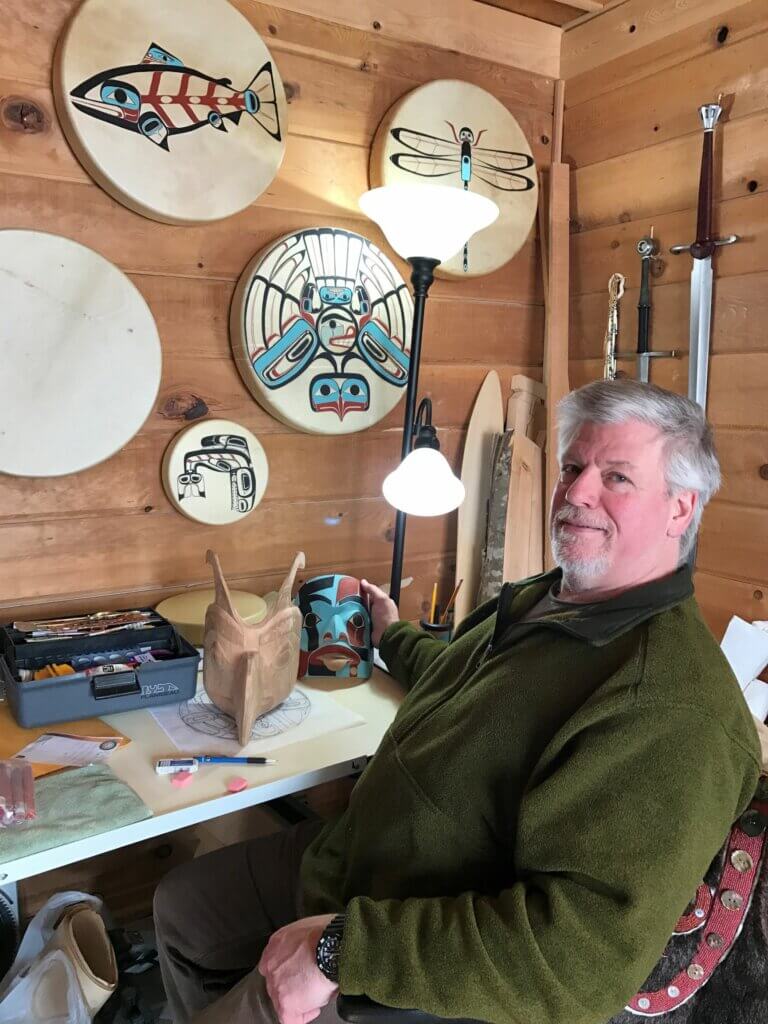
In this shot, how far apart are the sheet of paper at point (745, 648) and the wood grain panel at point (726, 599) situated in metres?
0.03

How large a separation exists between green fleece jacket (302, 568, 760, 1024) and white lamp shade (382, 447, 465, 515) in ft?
1.68

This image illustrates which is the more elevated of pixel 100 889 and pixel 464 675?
pixel 464 675

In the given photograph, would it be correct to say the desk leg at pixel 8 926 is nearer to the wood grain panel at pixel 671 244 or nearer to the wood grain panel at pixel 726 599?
the wood grain panel at pixel 726 599

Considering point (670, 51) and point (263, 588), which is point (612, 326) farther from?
point (263, 588)

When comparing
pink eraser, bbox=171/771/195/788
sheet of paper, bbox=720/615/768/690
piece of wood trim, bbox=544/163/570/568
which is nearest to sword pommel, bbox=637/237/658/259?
piece of wood trim, bbox=544/163/570/568

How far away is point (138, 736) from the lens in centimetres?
134

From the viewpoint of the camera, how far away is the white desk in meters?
1.09

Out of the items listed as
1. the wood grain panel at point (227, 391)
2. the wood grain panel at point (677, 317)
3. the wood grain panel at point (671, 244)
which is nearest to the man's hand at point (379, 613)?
the wood grain panel at point (227, 391)

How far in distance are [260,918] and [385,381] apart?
114 cm

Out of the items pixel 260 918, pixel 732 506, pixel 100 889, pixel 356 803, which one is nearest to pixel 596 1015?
pixel 356 803

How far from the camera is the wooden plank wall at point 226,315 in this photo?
5.19 feet

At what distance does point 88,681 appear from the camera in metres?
1.38

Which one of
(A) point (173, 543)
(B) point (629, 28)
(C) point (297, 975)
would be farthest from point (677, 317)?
(C) point (297, 975)

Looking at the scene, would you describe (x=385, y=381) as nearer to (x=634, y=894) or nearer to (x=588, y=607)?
(x=588, y=607)
